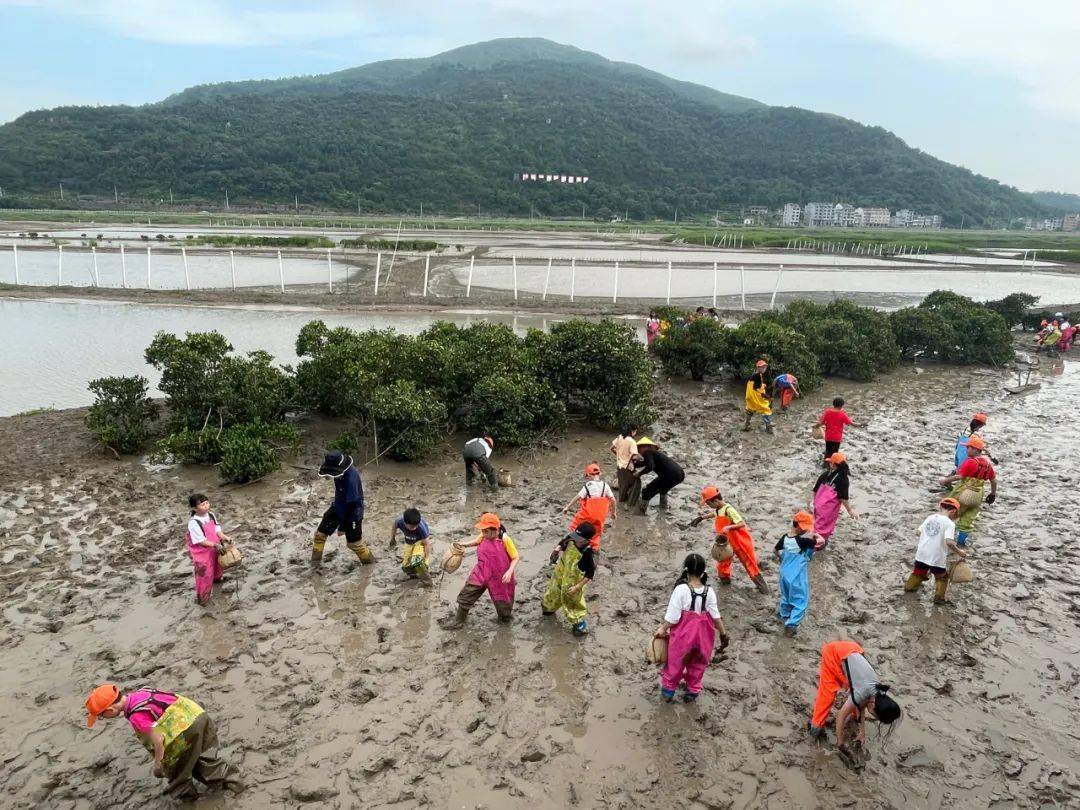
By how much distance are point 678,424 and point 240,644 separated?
30.4 ft

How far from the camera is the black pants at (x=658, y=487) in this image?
30.0 ft

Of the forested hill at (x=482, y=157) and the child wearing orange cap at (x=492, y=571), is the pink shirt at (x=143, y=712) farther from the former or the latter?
the forested hill at (x=482, y=157)

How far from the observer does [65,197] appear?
309 ft

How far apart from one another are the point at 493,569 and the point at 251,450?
518 centimetres

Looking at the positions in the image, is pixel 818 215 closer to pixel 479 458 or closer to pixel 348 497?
pixel 479 458

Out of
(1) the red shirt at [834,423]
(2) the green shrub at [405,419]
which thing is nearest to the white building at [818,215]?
(1) the red shirt at [834,423]

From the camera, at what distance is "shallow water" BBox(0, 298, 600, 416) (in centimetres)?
1537

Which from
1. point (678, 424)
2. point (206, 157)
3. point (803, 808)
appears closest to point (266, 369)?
point (678, 424)

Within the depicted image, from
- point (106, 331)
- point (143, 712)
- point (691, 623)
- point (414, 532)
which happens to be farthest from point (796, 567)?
point (106, 331)

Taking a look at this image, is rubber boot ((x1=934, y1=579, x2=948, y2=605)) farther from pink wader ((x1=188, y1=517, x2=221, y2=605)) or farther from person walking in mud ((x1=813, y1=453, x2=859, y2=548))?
pink wader ((x1=188, y1=517, x2=221, y2=605))

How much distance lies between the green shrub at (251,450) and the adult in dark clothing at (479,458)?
2.91 m

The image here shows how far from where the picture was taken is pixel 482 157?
130125 mm

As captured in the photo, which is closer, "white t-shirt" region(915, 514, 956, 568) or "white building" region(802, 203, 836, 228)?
"white t-shirt" region(915, 514, 956, 568)

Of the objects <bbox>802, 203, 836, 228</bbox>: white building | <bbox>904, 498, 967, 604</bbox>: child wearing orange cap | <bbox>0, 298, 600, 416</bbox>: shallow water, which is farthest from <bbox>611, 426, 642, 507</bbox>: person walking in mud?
<bbox>802, 203, 836, 228</bbox>: white building
